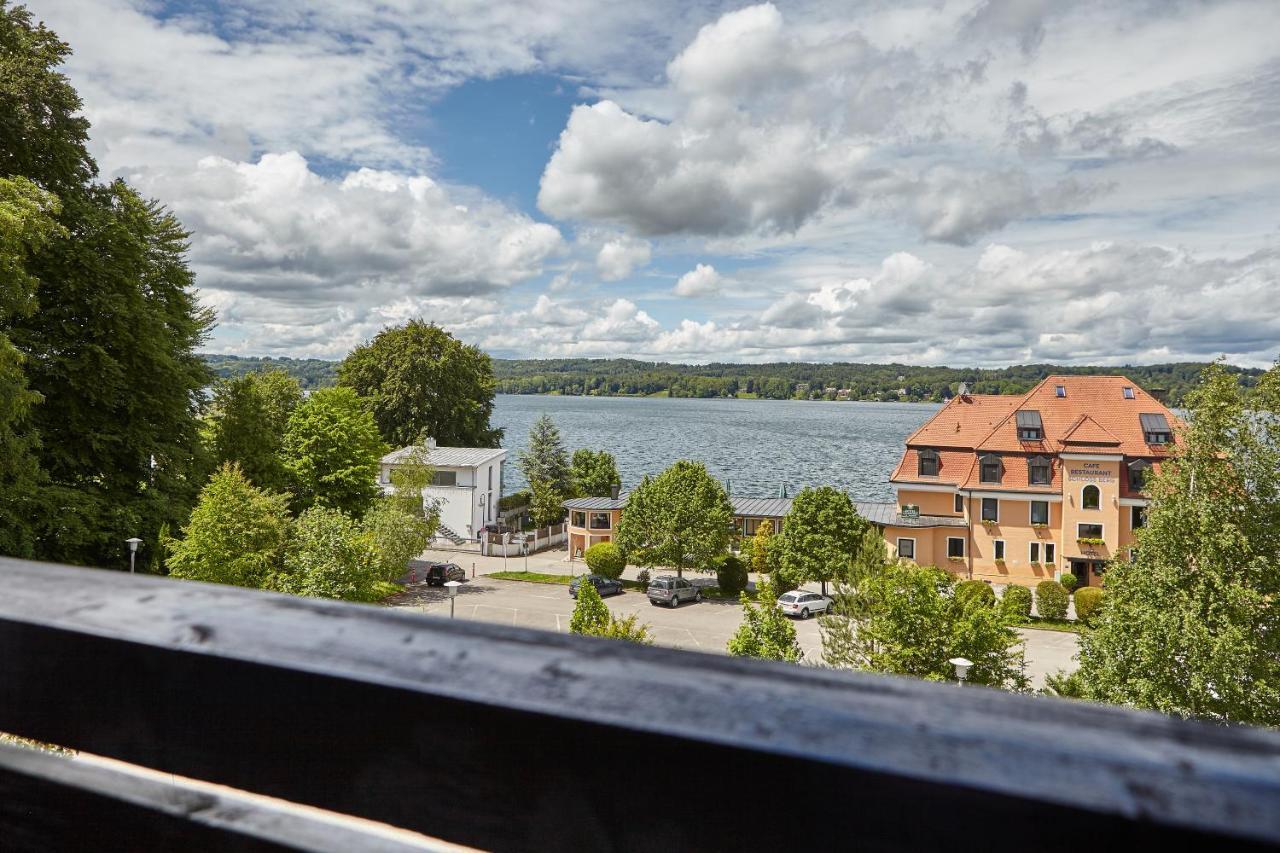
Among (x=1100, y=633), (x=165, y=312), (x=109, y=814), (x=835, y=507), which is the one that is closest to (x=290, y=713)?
(x=109, y=814)

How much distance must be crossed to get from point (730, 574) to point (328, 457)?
1811 centimetres

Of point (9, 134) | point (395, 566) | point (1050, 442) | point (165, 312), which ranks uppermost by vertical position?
point (9, 134)

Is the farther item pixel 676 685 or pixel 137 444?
pixel 137 444

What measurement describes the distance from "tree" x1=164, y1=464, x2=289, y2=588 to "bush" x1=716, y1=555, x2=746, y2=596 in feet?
66.2

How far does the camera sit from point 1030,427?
3781 cm

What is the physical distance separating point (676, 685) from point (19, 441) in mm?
18716

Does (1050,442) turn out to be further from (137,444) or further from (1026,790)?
(1026,790)

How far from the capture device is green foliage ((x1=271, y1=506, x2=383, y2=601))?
2431 centimetres

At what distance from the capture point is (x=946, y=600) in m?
17.6

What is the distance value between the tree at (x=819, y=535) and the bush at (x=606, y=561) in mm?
8367

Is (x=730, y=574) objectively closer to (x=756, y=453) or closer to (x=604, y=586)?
(x=604, y=586)

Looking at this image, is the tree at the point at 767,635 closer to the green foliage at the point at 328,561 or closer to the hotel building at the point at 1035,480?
the green foliage at the point at 328,561

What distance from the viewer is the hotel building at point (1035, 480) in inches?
1421

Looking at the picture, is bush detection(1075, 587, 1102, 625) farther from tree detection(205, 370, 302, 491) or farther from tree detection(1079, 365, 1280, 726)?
tree detection(205, 370, 302, 491)
